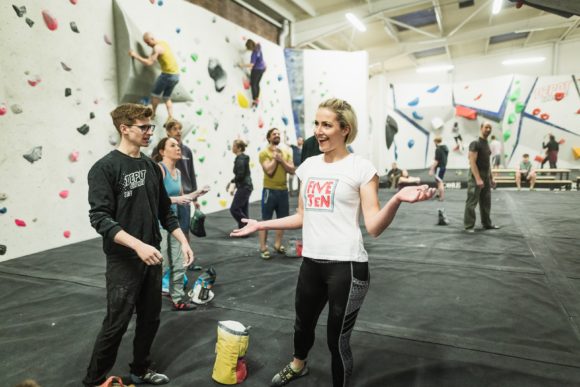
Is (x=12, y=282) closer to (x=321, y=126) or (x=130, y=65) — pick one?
(x=130, y=65)

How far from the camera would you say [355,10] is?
11242 mm

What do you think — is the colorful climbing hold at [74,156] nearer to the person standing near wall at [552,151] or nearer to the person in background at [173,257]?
the person in background at [173,257]

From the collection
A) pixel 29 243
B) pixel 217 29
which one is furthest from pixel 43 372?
pixel 217 29

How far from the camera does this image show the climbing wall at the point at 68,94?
15.0ft

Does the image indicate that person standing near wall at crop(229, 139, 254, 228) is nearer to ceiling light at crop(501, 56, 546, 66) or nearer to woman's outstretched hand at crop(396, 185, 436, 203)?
woman's outstretched hand at crop(396, 185, 436, 203)

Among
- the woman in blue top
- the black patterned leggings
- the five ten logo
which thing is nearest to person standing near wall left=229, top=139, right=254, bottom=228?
the woman in blue top

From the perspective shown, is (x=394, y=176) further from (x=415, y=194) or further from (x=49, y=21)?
(x=415, y=194)

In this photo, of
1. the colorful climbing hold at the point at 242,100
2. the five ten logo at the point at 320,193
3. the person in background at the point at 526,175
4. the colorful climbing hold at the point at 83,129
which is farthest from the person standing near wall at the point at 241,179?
the person in background at the point at 526,175

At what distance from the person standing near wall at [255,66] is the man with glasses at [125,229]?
24.3ft

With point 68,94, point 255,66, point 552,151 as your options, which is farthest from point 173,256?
point 552,151

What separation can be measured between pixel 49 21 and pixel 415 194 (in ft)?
18.5

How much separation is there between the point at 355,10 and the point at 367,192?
1132 cm

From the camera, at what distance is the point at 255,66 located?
353 inches

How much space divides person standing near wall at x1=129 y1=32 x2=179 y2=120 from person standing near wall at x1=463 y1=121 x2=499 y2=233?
4964mm
